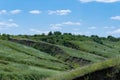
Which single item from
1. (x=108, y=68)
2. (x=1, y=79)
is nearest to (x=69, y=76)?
(x=108, y=68)

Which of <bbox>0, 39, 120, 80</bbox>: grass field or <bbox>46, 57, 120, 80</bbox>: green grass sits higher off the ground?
<bbox>46, 57, 120, 80</bbox>: green grass

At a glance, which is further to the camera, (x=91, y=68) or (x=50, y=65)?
Result: (x=50, y=65)

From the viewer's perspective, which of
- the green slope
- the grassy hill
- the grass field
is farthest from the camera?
the green slope

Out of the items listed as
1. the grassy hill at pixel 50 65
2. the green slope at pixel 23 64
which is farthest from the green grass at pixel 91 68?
the green slope at pixel 23 64

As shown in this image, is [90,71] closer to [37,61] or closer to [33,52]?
[37,61]

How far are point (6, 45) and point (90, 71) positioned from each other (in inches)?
6148

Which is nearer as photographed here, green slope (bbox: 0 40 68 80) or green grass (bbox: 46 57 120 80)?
green grass (bbox: 46 57 120 80)

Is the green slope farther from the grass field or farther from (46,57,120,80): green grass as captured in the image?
(46,57,120,80): green grass

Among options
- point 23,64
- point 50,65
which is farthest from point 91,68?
point 50,65

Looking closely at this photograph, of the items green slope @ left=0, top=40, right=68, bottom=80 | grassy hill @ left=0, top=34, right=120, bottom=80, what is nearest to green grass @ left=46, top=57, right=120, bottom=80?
grassy hill @ left=0, top=34, right=120, bottom=80

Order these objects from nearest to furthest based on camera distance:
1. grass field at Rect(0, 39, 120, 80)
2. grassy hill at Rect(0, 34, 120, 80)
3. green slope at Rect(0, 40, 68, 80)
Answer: grassy hill at Rect(0, 34, 120, 80), grass field at Rect(0, 39, 120, 80), green slope at Rect(0, 40, 68, 80)

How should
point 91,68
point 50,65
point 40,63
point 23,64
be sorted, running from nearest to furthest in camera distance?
1. point 91,68
2. point 23,64
3. point 50,65
4. point 40,63

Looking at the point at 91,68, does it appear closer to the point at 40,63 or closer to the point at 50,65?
the point at 50,65

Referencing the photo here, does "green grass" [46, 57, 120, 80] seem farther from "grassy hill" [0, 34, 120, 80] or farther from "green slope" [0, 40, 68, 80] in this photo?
"green slope" [0, 40, 68, 80]
